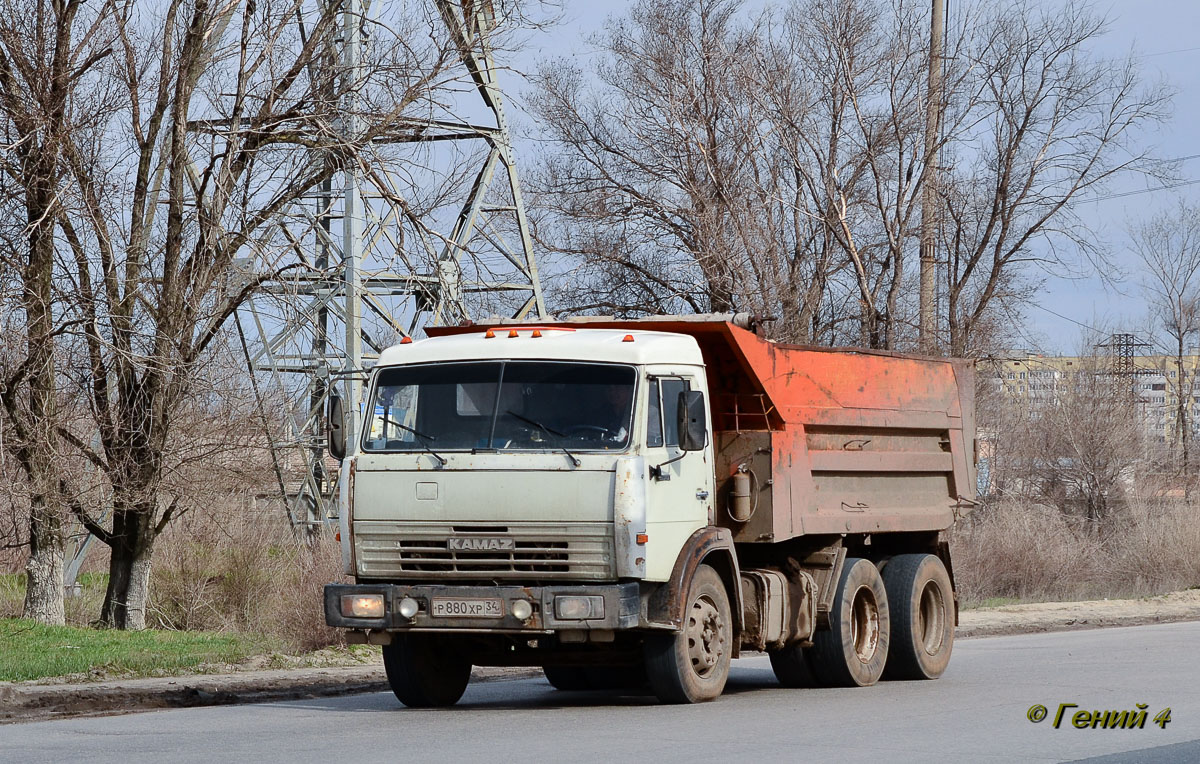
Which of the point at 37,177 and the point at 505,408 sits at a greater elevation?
the point at 37,177

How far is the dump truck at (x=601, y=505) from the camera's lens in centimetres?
1066

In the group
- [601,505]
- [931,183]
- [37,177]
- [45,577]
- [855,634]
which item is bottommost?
[855,634]

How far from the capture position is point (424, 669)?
38.6ft

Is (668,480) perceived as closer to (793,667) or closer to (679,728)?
(679,728)

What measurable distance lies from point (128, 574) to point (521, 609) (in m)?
11.7

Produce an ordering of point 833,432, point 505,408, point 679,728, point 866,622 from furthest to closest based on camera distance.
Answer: point 866,622
point 833,432
point 505,408
point 679,728

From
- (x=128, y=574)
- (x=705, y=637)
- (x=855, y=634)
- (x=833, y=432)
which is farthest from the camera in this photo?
(x=128, y=574)

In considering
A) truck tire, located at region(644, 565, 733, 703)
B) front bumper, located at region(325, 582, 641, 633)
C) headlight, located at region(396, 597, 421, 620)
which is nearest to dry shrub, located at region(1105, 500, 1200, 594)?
truck tire, located at region(644, 565, 733, 703)

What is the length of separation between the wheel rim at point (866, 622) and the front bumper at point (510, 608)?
3.77 meters

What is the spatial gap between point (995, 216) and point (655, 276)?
8.30 metres

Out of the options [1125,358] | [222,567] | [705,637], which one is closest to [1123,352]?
[1125,358]

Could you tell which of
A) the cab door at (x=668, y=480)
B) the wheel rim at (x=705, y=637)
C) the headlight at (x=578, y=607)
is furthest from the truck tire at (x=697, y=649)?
the headlight at (x=578, y=607)

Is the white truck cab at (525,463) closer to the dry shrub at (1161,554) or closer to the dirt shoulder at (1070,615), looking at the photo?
the dirt shoulder at (1070,615)

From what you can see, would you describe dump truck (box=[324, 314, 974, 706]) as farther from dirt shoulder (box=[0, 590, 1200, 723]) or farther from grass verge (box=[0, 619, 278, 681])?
grass verge (box=[0, 619, 278, 681])
